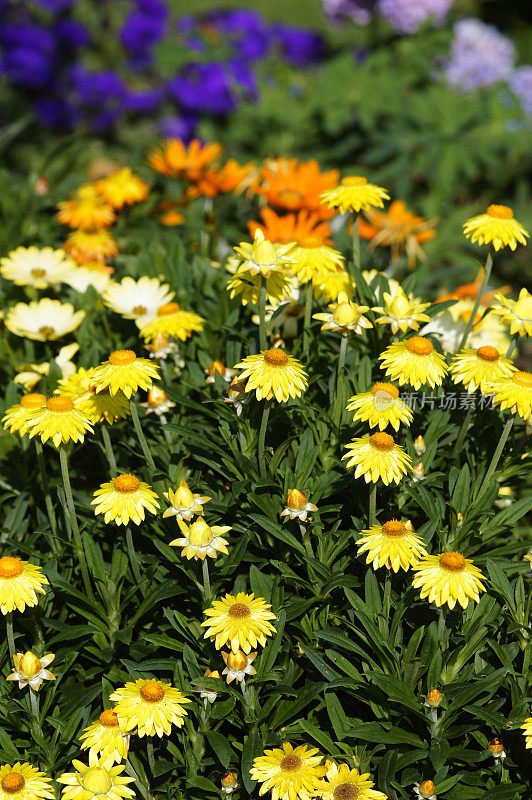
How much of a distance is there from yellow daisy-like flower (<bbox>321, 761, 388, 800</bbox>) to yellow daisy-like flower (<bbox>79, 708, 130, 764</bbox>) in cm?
41

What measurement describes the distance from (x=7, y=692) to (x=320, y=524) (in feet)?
2.67

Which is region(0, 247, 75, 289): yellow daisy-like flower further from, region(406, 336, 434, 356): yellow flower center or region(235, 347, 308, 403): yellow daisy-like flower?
region(406, 336, 434, 356): yellow flower center

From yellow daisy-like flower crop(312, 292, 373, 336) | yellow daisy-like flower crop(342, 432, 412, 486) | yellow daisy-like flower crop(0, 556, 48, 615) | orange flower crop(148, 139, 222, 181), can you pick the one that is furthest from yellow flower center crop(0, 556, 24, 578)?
orange flower crop(148, 139, 222, 181)

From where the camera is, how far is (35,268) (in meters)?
2.90

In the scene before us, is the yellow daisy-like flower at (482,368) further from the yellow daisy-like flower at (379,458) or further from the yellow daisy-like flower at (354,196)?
the yellow daisy-like flower at (354,196)

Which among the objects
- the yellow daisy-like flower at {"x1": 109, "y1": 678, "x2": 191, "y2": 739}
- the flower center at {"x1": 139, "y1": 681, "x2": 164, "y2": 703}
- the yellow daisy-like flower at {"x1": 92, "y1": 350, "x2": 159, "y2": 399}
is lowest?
the yellow daisy-like flower at {"x1": 109, "y1": 678, "x2": 191, "y2": 739}

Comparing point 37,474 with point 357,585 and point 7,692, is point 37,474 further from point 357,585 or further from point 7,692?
point 357,585

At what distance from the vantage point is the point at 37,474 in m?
2.42

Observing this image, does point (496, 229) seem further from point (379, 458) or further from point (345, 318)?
point (379, 458)

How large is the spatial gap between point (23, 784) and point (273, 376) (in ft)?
3.18

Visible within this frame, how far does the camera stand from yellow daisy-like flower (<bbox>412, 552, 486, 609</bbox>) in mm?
1635

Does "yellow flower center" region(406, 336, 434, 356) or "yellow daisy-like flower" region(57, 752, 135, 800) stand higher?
"yellow flower center" region(406, 336, 434, 356)

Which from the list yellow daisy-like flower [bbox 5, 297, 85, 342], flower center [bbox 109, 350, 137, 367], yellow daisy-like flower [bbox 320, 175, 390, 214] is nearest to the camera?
flower center [bbox 109, 350, 137, 367]

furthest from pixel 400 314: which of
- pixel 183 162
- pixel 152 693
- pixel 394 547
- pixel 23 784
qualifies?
pixel 183 162
